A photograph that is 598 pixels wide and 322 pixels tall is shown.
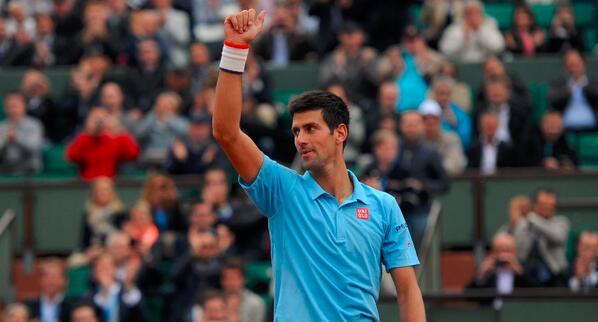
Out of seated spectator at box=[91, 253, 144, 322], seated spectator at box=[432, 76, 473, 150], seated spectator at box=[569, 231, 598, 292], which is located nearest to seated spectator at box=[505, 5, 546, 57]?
seated spectator at box=[432, 76, 473, 150]

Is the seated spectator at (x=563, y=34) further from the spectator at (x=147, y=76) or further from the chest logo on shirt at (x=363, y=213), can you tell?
the chest logo on shirt at (x=363, y=213)

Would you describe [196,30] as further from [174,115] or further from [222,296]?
[222,296]

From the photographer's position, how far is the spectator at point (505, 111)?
653 inches

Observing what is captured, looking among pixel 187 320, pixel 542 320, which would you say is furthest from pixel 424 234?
pixel 187 320

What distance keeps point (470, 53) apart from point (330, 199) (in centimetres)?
1159

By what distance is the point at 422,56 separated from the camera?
58.6 ft

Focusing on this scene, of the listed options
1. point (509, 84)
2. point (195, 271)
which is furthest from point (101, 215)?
point (509, 84)

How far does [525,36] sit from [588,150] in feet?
8.66

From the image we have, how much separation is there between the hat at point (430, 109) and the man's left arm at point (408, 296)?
8.41m

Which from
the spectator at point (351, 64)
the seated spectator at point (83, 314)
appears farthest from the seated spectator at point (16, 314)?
the spectator at point (351, 64)

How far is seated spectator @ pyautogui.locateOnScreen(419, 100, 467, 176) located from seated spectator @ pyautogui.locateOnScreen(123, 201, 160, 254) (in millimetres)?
2829

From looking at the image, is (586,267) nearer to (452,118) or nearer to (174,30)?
(452,118)

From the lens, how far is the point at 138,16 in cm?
1962

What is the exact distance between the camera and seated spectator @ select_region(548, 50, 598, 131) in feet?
56.1
